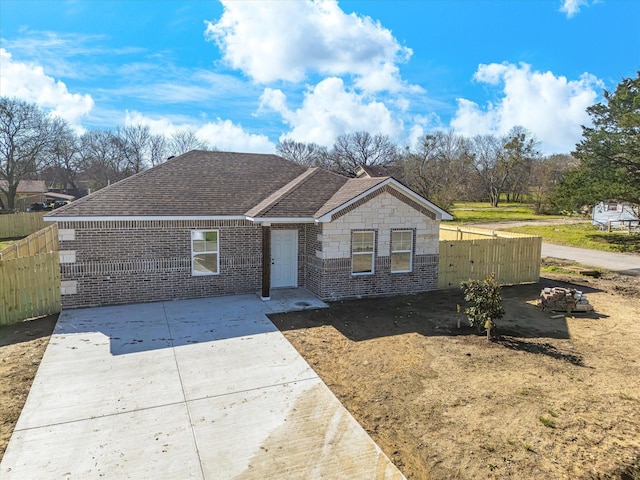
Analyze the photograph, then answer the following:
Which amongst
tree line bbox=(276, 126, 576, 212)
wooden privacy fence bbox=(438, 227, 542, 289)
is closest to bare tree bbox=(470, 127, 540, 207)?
tree line bbox=(276, 126, 576, 212)

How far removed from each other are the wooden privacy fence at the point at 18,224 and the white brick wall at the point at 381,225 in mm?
30571

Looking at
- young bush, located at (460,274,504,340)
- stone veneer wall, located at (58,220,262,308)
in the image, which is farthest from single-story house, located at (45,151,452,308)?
young bush, located at (460,274,504,340)

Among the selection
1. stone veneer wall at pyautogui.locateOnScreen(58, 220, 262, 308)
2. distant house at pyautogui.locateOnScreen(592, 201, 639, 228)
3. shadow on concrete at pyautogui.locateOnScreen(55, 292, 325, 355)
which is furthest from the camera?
distant house at pyautogui.locateOnScreen(592, 201, 639, 228)

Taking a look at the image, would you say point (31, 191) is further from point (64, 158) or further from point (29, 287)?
point (29, 287)

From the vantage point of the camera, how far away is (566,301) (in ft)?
40.9

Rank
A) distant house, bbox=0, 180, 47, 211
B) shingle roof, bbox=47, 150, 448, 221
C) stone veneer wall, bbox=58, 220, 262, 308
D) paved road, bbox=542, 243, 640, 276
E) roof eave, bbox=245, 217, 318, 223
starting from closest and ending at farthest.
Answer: stone veneer wall, bbox=58, 220, 262, 308
roof eave, bbox=245, 217, 318, 223
shingle roof, bbox=47, 150, 448, 221
paved road, bbox=542, 243, 640, 276
distant house, bbox=0, 180, 47, 211

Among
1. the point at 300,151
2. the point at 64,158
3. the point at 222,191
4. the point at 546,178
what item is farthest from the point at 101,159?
the point at 546,178

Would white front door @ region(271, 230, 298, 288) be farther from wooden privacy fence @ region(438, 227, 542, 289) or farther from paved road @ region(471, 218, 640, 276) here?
paved road @ region(471, 218, 640, 276)

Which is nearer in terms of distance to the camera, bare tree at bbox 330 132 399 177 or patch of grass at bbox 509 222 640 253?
patch of grass at bbox 509 222 640 253

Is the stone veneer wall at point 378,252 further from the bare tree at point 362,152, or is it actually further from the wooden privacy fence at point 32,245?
the bare tree at point 362,152

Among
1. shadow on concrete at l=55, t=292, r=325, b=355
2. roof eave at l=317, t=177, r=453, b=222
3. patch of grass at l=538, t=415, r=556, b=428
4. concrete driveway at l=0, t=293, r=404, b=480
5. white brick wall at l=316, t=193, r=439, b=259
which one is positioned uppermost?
roof eave at l=317, t=177, r=453, b=222

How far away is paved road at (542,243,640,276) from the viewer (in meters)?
20.3

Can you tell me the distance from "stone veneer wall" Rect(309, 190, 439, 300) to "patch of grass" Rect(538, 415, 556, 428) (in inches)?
303

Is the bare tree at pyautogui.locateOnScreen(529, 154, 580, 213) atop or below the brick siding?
atop
